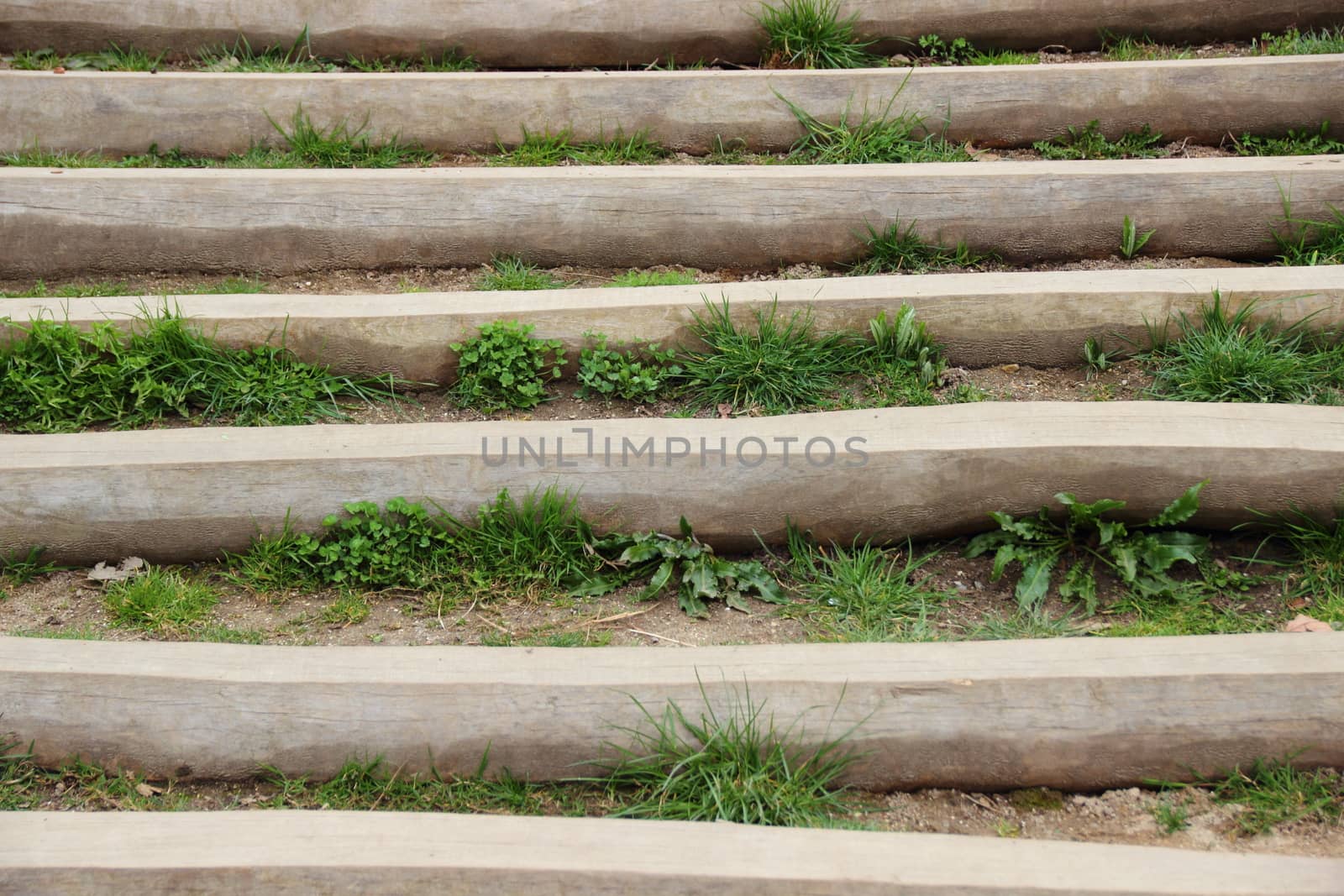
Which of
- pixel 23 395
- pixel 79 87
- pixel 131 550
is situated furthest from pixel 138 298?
pixel 79 87

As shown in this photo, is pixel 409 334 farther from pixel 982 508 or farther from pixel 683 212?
pixel 982 508

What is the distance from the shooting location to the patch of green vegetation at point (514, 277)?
3482mm

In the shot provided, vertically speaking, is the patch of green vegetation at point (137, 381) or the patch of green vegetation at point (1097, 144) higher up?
the patch of green vegetation at point (1097, 144)

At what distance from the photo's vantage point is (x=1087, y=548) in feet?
9.44

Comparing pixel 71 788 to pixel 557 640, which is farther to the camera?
pixel 557 640

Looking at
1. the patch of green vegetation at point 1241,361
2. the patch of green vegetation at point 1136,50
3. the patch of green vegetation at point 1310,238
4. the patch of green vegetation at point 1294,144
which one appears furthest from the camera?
the patch of green vegetation at point 1136,50

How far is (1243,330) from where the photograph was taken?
3.16 metres

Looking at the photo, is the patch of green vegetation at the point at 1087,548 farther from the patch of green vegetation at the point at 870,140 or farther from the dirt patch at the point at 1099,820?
the patch of green vegetation at the point at 870,140

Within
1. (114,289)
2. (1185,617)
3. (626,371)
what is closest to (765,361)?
(626,371)

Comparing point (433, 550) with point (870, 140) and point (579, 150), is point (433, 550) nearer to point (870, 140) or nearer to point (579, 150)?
point (579, 150)

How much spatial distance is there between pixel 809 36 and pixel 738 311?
139 centimetres

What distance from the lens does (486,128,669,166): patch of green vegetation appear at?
3.75m

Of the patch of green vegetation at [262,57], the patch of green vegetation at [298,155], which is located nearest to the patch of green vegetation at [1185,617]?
the patch of green vegetation at [298,155]

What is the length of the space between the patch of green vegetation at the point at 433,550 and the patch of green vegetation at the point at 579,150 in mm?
1452
